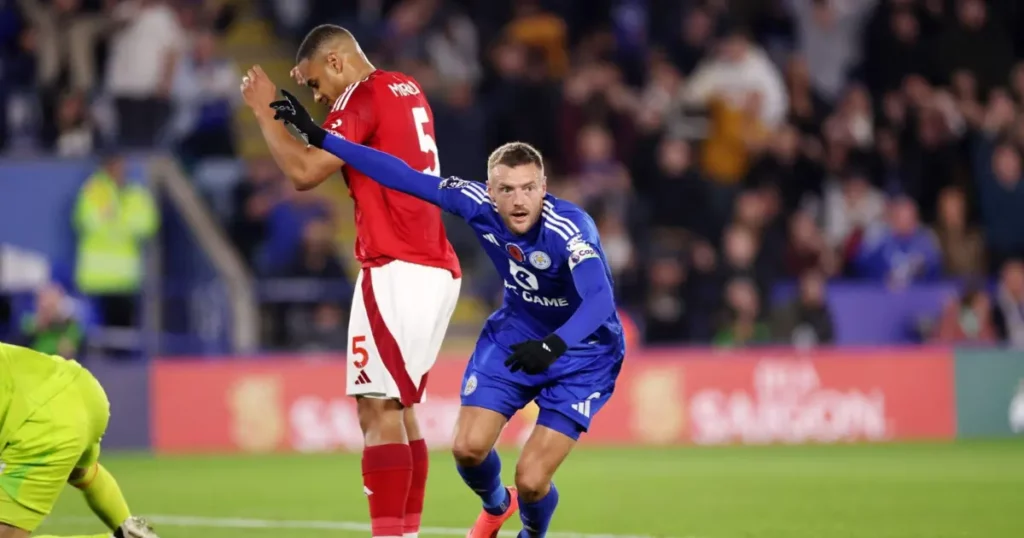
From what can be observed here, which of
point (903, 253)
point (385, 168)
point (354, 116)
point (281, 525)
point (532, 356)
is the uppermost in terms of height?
point (354, 116)

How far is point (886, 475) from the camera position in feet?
39.8

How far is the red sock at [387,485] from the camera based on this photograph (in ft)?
23.0

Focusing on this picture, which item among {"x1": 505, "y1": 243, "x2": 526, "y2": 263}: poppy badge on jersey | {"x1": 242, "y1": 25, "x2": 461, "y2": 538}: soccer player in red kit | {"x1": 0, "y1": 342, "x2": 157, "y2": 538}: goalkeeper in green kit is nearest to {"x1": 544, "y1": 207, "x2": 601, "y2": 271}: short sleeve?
{"x1": 505, "y1": 243, "x2": 526, "y2": 263}: poppy badge on jersey

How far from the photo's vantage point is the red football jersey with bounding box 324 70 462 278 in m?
7.36

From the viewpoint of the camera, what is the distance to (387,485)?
7039mm

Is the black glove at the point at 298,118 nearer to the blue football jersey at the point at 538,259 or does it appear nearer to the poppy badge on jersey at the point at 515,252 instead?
the blue football jersey at the point at 538,259

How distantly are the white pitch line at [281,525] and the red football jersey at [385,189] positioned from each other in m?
1.93

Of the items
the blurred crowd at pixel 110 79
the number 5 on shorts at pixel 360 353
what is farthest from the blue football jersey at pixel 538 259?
the blurred crowd at pixel 110 79

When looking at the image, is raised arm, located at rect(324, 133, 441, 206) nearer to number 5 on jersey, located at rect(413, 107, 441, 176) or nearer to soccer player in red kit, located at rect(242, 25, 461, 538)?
soccer player in red kit, located at rect(242, 25, 461, 538)

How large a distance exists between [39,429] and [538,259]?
2.23 m

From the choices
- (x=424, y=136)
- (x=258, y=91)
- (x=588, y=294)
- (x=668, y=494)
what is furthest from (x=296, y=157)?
(x=668, y=494)

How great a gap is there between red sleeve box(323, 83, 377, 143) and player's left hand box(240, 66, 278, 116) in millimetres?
280

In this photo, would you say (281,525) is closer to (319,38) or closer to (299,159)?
(299,159)

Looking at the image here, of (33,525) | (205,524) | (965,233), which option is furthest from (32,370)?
(965,233)
